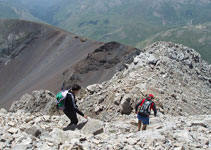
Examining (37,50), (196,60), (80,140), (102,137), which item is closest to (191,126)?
(102,137)

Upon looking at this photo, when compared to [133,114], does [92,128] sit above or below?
above

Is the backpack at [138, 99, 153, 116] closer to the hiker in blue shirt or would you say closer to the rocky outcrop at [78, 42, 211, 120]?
the hiker in blue shirt

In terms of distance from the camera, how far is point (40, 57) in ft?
231

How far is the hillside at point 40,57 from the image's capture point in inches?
2032

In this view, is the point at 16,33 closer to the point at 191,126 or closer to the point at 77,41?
the point at 77,41

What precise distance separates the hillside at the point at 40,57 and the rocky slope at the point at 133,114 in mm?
24851

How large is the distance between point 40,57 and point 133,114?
60511mm

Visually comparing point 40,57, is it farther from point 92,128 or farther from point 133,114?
point 92,128

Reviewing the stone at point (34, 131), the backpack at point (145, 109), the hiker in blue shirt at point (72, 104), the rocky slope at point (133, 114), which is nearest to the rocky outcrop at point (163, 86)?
the rocky slope at point (133, 114)

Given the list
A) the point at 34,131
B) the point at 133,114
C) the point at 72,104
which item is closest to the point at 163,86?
the point at 133,114

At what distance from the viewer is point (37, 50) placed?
7506 cm

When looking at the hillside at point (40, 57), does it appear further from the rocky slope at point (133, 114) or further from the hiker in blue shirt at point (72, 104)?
the hiker in blue shirt at point (72, 104)

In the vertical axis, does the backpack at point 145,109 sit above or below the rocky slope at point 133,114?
above

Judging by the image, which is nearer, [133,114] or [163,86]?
[133,114]
